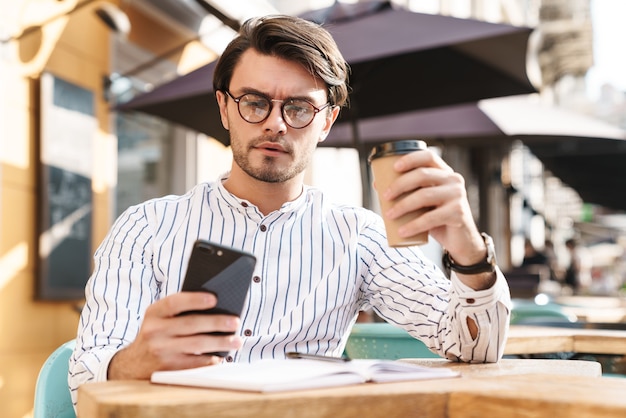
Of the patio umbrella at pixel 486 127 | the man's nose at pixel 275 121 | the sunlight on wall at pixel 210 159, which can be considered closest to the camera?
the man's nose at pixel 275 121

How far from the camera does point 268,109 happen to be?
1.82 m

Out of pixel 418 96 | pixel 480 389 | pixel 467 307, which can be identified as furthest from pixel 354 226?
pixel 418 96

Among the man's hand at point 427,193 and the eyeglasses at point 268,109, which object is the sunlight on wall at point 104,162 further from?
the man's hand at point 427,193

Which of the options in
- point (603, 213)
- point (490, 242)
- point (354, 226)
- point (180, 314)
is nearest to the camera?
point (180, 314)

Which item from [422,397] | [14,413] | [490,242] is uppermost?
[490,242]

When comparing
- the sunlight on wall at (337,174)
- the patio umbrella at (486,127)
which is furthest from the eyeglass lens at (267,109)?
the sunlight on wall at (337,174)

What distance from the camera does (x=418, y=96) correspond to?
5.03 meters

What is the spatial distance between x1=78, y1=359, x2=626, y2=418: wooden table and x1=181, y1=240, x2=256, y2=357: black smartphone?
0.54 ft

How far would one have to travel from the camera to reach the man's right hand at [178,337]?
1.22m

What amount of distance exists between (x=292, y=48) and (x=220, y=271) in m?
0.86

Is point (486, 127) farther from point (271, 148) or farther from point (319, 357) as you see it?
point (319, 357)

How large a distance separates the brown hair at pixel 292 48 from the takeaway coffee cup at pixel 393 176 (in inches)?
24.7

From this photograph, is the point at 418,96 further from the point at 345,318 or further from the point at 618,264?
the point at 618,264

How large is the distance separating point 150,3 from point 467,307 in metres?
4.87
